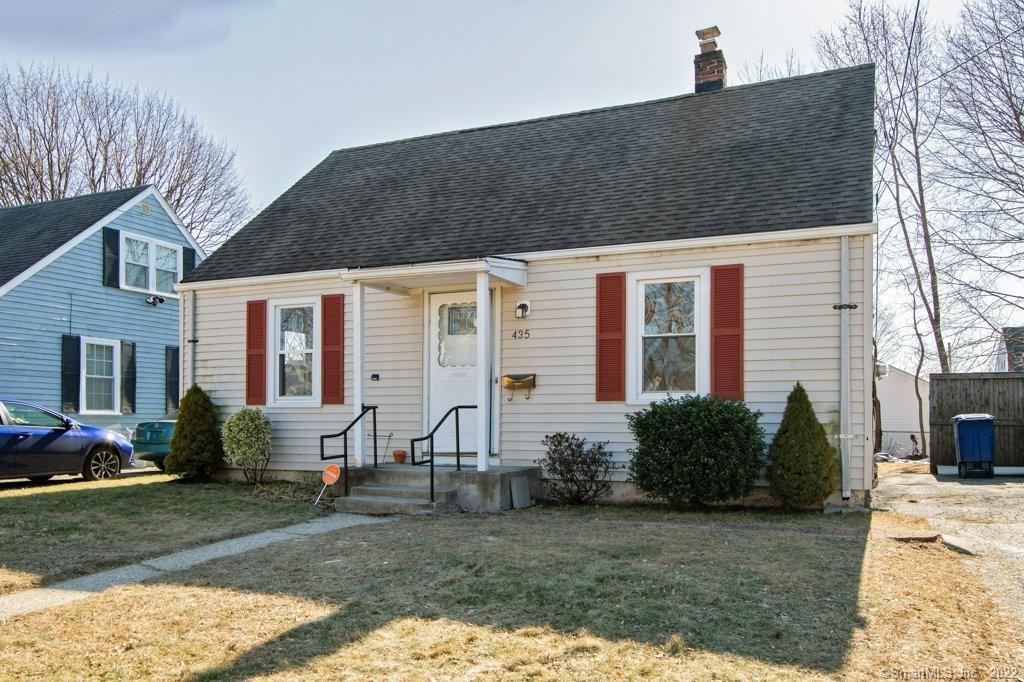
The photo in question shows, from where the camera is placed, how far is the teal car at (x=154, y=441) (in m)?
14.1

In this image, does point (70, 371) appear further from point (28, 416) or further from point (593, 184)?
point (593, 184)

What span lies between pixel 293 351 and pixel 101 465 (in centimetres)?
361

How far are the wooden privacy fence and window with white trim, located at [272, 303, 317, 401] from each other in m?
10.7

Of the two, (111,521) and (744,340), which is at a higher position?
(744,340)

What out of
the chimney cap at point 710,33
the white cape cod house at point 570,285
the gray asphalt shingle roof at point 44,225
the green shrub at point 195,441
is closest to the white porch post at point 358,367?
the white cape cod house at point 570,285

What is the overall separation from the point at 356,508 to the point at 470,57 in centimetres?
642

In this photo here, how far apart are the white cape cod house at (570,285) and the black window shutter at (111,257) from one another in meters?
6.42

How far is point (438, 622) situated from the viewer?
4.78 metres

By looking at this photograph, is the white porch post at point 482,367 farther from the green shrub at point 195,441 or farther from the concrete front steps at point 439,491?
the green shrub at point 195,441

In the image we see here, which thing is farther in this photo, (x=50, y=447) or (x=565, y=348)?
(x=50, y=447)

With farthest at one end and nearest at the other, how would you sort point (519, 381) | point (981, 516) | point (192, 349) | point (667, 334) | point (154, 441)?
point (154, 441) < point (192, 349) < point (519, 381) < point (667, 334) < point (981, 516)

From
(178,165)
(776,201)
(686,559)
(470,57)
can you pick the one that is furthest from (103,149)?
(686,559)

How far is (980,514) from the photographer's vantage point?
343 inches

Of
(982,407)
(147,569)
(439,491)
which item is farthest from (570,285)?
(982,407)
